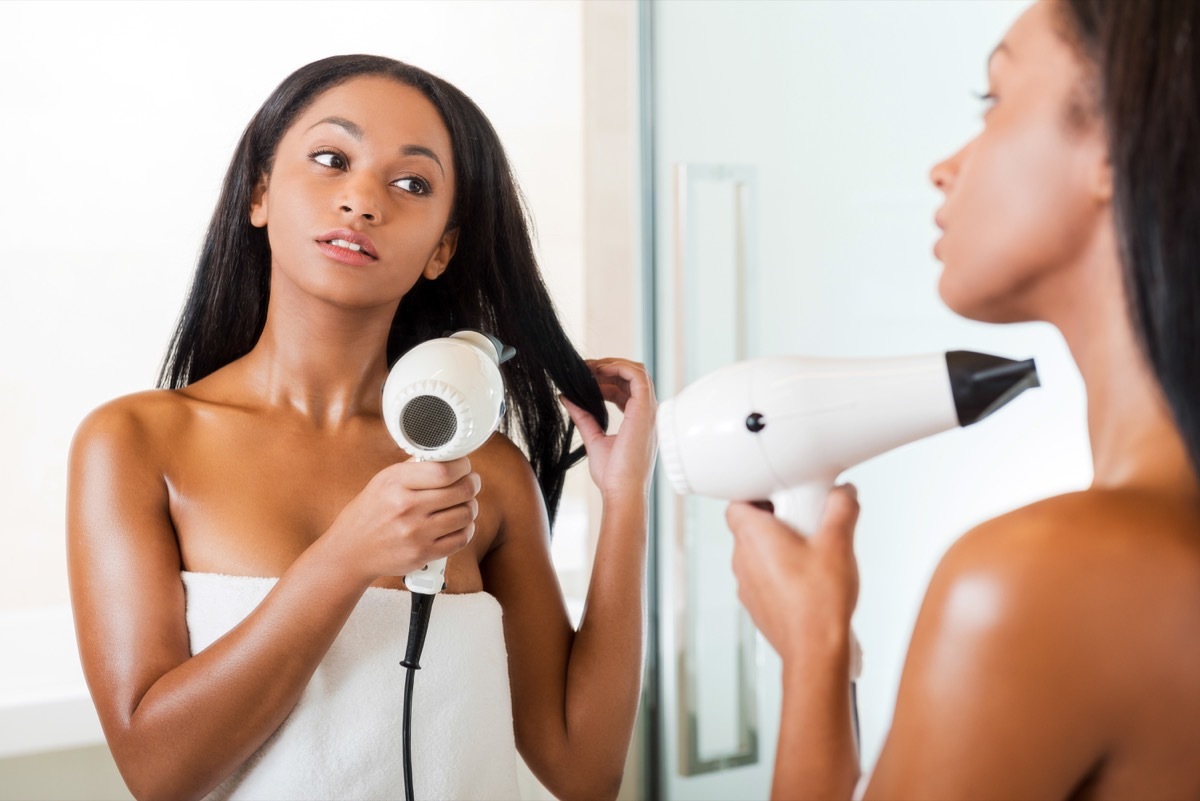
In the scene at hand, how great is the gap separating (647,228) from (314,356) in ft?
3.08

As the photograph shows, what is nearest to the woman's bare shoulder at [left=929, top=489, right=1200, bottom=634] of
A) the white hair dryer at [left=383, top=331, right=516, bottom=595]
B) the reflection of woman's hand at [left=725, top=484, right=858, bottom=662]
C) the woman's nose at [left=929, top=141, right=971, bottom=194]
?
the reflection of woman's hand at [left=725, top=484, right=858, bottom=662]

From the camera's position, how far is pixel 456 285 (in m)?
1.25

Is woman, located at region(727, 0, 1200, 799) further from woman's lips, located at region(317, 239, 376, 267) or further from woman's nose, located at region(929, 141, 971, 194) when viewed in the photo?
woman's lips, located at region(317, 239, 376, 267)

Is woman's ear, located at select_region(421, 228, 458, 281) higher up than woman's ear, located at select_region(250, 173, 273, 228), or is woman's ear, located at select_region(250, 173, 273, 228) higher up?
woman's ear, located at select_region(250, 173, 273, 228)

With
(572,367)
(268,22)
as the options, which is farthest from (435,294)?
(268,22)

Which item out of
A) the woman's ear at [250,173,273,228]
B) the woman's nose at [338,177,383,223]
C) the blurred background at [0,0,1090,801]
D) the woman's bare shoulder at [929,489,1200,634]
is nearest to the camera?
the woman's bare shoulder at [929,489,1200,634]

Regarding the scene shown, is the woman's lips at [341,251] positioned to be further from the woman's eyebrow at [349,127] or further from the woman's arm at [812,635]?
the woman's arm at [812,635]

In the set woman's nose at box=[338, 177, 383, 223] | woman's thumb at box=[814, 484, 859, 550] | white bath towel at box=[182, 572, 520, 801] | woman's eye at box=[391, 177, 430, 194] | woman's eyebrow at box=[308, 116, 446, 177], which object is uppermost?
woman's eyebrow at box=[308, 116, 446, 177]

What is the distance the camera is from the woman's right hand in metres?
0.90

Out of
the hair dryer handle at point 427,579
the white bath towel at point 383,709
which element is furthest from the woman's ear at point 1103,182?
the white bath towel at point 383,709

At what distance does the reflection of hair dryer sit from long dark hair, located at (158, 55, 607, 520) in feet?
1.67

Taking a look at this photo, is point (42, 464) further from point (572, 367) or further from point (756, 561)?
point (756, 561)

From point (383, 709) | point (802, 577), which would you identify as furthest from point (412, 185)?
point (802, 577)

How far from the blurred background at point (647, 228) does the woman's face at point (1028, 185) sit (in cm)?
68
